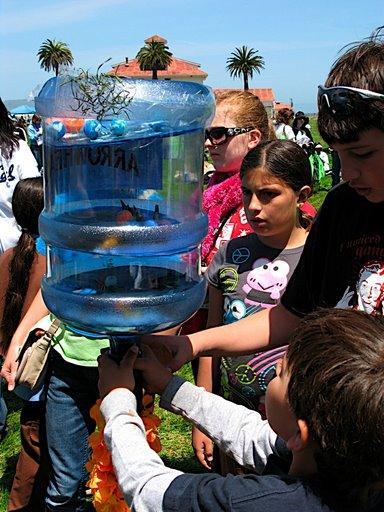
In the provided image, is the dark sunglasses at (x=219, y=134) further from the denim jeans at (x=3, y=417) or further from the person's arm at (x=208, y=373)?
the denim jeans at (x=3, y=417)

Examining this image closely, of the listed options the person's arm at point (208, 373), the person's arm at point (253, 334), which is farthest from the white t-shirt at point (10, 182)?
the person's arm at point (253, 334)

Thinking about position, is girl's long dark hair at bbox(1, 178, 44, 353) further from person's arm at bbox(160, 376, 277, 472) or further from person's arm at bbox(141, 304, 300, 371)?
person's arm at bbox(160, 376, 277, 472)

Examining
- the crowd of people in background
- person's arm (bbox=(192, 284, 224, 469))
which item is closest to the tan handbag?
the crowd of people in background

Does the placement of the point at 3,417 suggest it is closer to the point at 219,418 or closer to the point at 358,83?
the point at 219,418

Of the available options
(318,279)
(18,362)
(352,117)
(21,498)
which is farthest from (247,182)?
(21,498)

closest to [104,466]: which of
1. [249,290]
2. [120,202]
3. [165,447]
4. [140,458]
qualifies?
[140,458]

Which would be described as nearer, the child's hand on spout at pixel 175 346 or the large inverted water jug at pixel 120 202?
the large inverted water jug at pixel 120 202

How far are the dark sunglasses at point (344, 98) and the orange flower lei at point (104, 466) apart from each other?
3.07 ft

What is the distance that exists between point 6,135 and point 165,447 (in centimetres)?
222

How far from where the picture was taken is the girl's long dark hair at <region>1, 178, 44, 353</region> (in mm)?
3368

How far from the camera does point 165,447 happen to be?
4461 mm

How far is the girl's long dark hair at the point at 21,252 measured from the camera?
337 centimetres

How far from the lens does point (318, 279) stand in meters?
2.06

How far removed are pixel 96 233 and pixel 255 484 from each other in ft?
2.28
